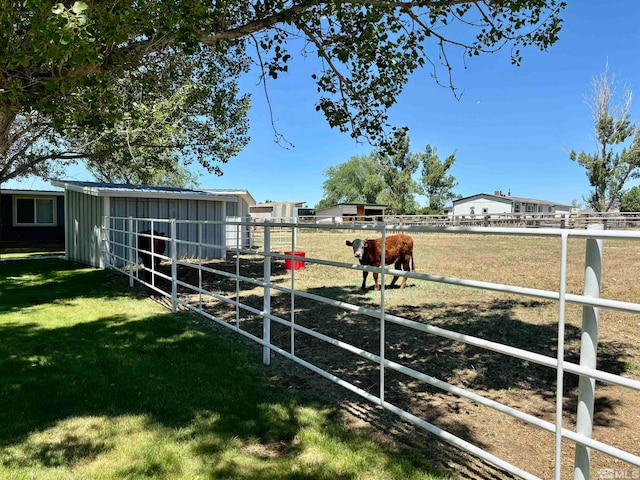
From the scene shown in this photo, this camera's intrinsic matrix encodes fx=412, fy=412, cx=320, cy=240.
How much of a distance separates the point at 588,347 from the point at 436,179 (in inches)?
1920

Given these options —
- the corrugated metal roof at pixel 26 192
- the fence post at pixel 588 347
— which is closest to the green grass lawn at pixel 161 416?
the fence post at pixel 588 347

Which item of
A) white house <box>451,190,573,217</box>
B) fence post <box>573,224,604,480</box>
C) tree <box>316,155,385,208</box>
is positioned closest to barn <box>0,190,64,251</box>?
fence post <box>573,224,604,480</box>

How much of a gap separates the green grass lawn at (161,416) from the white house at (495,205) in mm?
40438

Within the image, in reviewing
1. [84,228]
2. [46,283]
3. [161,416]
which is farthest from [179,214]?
[161,416]

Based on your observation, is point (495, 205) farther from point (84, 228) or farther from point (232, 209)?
point (84, 228)

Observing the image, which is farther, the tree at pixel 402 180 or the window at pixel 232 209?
the tree at pixel 402 180

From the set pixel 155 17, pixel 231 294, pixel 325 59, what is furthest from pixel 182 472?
pixel 231 294

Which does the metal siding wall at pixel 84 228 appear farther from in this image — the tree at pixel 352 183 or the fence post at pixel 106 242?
the tree at pixel 352 183

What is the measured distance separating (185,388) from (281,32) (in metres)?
4.83

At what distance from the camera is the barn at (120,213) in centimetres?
1266

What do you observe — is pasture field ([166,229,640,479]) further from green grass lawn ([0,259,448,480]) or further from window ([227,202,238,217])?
window ([227,202,238,217])

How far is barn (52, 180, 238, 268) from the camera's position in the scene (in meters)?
12.7

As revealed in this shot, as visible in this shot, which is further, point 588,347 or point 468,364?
point 468,364

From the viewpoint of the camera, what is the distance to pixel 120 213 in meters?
13.1
